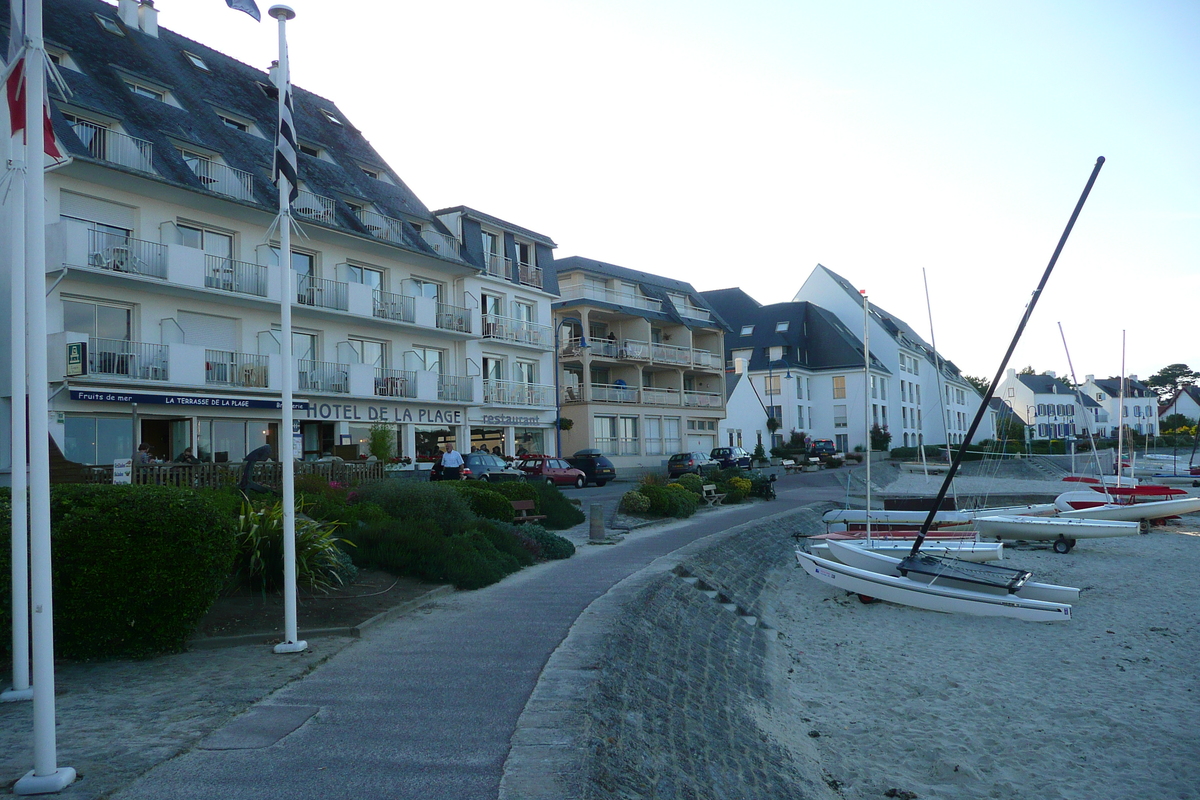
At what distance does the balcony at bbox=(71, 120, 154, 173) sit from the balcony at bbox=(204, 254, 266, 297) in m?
3.16

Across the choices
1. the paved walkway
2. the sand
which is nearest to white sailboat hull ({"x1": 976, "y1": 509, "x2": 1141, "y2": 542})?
the sand

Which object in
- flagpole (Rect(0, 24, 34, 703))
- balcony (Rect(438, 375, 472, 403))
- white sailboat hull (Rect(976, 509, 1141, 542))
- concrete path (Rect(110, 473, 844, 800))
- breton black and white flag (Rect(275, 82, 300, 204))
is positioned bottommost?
white sailboat hull (Rect(976, 509, 1141, 542))

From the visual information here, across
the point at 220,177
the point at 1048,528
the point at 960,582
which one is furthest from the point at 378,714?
the point at 220,177

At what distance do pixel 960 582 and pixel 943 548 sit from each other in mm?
4004

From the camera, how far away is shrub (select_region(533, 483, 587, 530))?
20.3 meters

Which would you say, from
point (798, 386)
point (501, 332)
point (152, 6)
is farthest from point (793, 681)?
point (798, 386)

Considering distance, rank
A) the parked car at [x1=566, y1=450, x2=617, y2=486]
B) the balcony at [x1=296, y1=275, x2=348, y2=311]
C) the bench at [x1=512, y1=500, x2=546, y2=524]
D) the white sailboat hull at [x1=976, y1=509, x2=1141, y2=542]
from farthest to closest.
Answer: the parked car at [x1=566, y1=450, x2=617, y2=486] → the balcony at [x1=296, y1=275, x2=348, y2=311] → the white sailboat hull at [x1=976, y1=509, x2=1141, y2=542] → the bench at [x1=512, y1=500, x2=546, y2=524]

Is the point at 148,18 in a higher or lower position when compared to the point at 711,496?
higher

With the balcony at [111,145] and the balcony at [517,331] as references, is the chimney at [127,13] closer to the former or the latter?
the balcony at [111,145]

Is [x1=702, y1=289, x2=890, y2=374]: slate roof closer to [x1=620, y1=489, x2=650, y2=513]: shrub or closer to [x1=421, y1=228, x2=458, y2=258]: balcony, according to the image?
[x1=421, y1=228, x2=458, y2=258]: balcony

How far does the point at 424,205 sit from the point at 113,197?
15028 mm

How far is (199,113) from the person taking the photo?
93.5ft

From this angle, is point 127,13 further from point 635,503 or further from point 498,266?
point 635,503

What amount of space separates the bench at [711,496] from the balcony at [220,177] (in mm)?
17279
